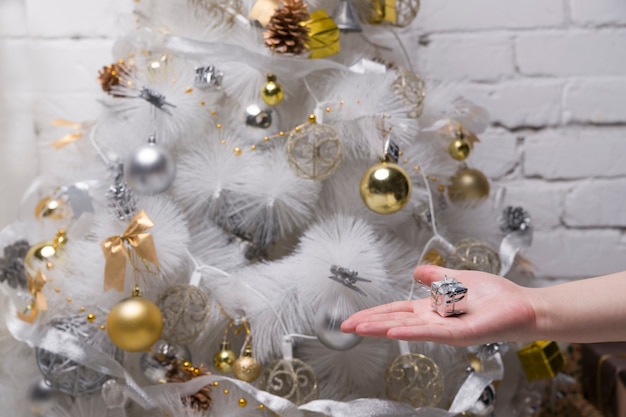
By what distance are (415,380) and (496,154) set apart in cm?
59

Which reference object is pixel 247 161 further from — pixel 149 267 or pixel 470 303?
pixel 470 303

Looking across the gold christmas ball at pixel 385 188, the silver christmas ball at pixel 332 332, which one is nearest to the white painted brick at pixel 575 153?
the gold christmas ball at pixel 385 188

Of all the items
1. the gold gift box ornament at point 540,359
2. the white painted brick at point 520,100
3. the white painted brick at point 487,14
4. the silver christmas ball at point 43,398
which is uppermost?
the white painted brick at point 487,14

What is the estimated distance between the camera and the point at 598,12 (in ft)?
4.68

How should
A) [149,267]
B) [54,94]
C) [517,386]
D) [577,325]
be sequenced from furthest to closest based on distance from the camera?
[54,94] < [517,386] < [149,267] < [577,325]

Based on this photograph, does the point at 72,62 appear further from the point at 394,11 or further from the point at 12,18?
the point at 394,11

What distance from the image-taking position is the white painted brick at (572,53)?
1433mm

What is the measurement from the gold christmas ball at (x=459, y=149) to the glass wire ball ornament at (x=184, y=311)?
461mm

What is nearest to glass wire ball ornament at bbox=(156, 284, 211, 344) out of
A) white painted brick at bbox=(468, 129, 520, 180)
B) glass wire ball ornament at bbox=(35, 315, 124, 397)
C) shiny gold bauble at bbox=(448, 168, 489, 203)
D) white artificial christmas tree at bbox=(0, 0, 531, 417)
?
white artificial christmas tree at bbox=(0, 0, 531, 417)

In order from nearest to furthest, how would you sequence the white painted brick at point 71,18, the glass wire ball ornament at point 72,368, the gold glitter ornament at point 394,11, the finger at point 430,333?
the finger at point 430,333 < the glass wire ball ornament at point 72,368 < the gold glitter ornament at point 394,11 < the white painted brick at point 71,18

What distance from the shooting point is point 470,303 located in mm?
909

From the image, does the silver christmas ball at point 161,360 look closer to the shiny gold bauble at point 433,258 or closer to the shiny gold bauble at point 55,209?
the shiny gold bauble at point 55,209

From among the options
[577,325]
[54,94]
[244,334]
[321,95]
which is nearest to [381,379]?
[244,334]

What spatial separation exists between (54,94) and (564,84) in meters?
0.99
